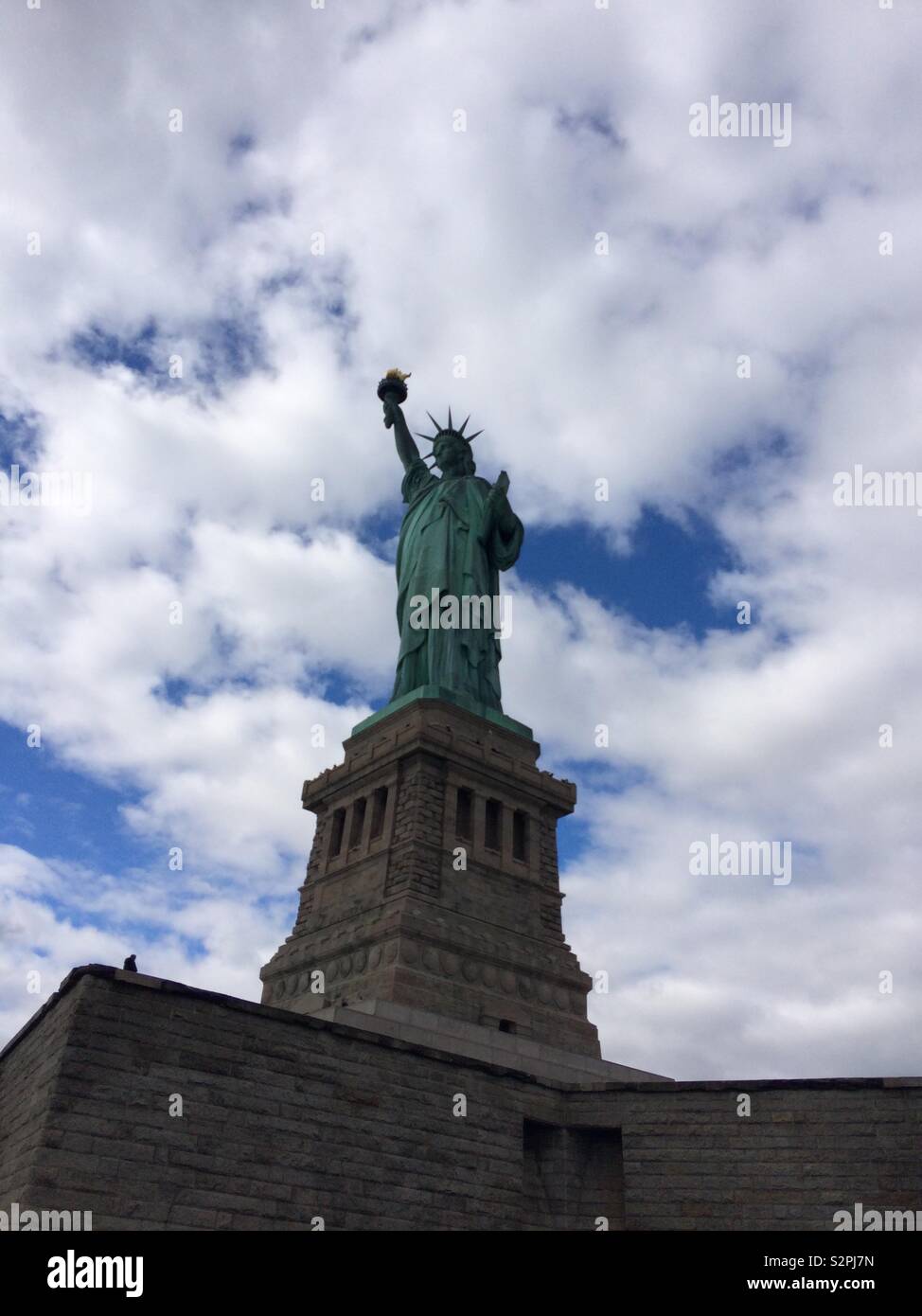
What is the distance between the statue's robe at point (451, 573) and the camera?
2925cm

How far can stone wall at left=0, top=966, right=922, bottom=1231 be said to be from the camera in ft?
41.5

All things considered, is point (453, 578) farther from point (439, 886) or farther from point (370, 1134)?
point (370, 1134)

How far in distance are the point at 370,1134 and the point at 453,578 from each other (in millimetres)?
18182

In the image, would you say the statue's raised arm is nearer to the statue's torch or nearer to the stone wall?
the statue's torch

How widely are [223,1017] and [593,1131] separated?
6.75 meters

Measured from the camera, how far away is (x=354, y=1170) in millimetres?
14445

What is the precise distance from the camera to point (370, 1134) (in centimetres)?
1485

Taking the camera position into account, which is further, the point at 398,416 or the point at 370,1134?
the point at 398,416

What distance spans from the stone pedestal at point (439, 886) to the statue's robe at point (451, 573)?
1950 mm

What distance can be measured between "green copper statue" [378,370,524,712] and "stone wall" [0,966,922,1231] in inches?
530

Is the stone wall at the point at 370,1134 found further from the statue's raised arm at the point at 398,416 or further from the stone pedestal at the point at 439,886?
the statue's raised arm at the point at 398,416

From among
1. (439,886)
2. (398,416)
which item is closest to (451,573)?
(398,416)

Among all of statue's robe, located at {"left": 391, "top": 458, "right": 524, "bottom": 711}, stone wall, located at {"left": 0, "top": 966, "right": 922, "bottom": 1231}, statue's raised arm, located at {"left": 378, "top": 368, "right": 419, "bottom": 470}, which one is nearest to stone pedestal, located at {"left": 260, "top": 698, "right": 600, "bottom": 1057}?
statue's robe, located at {"left": 391, "top": 458, "right": 524, "bottom": 711}
